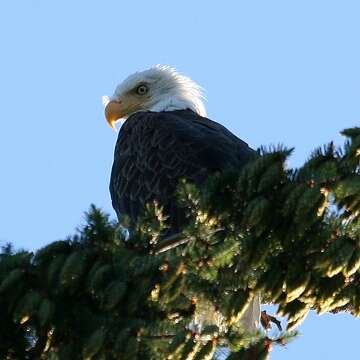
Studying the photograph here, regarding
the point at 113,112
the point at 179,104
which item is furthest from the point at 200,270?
the point at 179,104

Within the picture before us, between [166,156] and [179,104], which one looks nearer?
[166,156]

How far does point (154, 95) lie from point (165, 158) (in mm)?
1986

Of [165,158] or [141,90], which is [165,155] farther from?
[141,90]

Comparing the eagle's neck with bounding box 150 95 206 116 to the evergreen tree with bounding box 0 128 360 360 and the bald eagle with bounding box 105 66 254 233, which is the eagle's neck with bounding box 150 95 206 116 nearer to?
the bald eagle with bounding box 105 66 254 233

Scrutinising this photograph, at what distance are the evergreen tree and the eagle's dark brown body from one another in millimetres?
2541

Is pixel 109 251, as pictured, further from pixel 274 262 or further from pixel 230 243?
pixel 274 262

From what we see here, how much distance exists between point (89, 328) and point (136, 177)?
12.8 feet

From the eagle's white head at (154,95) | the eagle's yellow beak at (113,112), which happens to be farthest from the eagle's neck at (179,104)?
the eagle's yellow beak at (113,112)

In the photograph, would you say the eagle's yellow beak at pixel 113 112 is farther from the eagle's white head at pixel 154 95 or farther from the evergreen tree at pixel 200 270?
the evergreen tree at pixel 200 270

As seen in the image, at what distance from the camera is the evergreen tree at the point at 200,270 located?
13.4 ft

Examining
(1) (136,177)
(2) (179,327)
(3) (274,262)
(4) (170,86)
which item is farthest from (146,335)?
(4) (170,86)

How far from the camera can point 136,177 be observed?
8.00 metres

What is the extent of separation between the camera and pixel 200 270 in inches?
167

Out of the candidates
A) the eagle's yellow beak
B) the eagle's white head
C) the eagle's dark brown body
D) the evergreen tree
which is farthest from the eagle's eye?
the evergreen tree
